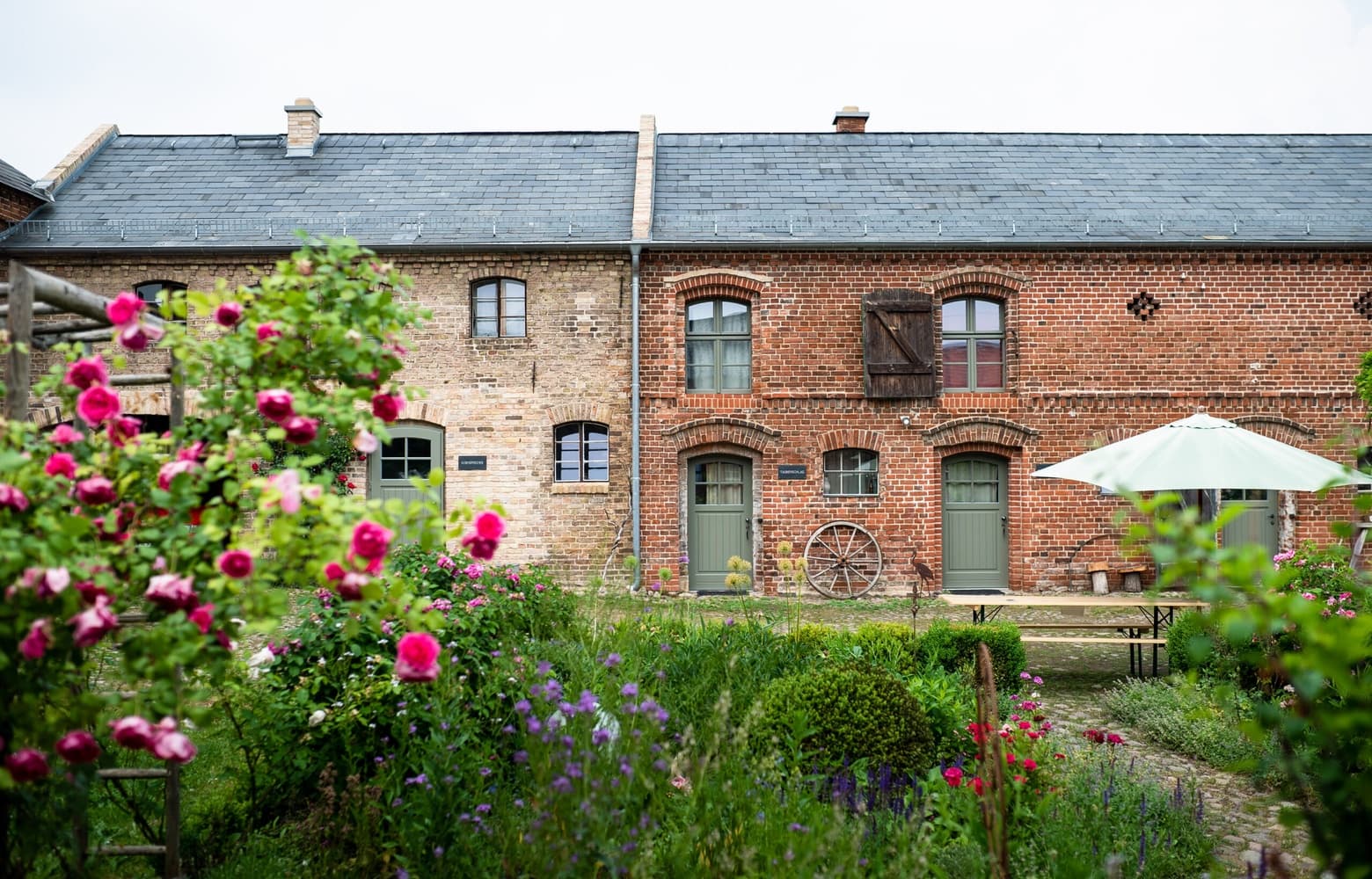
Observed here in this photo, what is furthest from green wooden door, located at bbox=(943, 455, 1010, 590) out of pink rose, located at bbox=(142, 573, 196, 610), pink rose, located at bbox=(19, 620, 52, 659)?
pink rose, located at bbox=(19, 620, 52, 659)

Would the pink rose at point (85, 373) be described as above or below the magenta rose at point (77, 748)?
above

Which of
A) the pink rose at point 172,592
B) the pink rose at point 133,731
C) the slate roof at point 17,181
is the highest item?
the slate roof at point 17,181

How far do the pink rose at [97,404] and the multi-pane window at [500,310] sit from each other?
11190 millimetres

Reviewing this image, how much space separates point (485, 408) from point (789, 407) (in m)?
4.17

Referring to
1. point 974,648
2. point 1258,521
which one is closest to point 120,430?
point 974,648

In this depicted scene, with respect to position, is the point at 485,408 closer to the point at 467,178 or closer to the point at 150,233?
the point at 467,178

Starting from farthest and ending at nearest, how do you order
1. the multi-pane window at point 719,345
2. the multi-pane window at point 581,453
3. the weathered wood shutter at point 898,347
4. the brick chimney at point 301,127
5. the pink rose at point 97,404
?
the brick chimney at point 301,127 < the multi-pane window at point 719,345 < the multi-pane window at point 581,453 < the weathered wood shutter at point 898,347 < the pink rose at point 97,404

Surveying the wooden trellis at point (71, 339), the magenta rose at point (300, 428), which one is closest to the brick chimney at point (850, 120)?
the wooden trellis at point (71, 339)

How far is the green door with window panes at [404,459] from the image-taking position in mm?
13711

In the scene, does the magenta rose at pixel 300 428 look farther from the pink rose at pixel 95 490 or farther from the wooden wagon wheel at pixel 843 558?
the wooden wagon wheel at pixel 843 558

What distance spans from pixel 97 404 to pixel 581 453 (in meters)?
11.0

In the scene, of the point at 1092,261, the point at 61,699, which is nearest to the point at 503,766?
the point at 61,699

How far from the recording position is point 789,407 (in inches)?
536

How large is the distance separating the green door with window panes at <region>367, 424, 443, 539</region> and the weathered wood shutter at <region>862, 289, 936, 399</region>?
5995 millimetres
